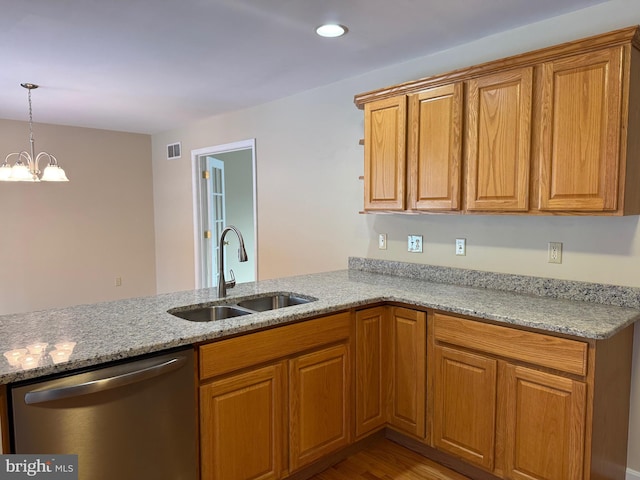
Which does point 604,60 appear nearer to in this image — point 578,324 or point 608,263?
point 608,263

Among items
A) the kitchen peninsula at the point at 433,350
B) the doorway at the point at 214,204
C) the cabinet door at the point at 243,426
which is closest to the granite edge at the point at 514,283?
the kitchen peninsula at the point at 433,350

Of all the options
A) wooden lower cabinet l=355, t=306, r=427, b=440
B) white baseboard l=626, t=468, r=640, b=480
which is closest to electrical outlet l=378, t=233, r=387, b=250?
wooden lower cabinet l=355, t=306, r=427, b=440

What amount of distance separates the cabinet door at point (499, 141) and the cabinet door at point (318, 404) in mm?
1125

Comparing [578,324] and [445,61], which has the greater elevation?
[445,61]

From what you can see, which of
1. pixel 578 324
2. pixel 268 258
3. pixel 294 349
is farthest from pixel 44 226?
pixel 578 324

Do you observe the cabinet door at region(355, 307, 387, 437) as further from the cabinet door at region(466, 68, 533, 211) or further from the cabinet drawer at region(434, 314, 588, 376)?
the cabinet door at region(466, 68, 533, 211)

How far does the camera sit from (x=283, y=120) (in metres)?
3.96

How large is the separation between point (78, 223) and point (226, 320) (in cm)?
430

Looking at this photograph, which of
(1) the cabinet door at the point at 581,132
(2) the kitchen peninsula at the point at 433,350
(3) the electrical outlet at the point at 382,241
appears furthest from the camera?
(3) the electrical outlet at the point at 382,241

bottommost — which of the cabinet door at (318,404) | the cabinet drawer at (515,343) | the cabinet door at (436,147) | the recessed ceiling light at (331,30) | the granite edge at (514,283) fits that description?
the cabinet door at (318,404)

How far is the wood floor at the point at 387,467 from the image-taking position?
7.47 feet

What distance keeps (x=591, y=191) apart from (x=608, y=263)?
0.47 meters

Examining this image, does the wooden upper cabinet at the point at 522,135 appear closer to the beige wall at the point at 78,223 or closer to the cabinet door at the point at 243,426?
the cabinet door at the point at 243,426

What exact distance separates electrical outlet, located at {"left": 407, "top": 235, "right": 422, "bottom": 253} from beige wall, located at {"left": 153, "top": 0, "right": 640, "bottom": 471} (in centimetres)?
4
